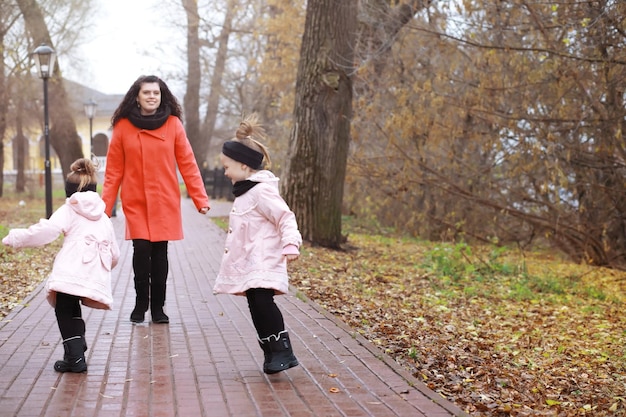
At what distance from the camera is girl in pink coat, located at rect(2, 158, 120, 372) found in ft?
16.8

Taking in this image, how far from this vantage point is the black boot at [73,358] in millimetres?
5219


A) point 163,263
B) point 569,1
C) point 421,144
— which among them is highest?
point 569,1

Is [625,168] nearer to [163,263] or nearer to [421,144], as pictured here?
[421,144]

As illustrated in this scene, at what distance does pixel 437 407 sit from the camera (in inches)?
184

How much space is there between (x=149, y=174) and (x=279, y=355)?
86.4 inches

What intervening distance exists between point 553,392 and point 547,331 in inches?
122

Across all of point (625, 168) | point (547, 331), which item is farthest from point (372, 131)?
point (547, 331)

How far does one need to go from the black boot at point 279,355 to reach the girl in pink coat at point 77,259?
1.06m

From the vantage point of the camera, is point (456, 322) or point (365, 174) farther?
point (365, 174)

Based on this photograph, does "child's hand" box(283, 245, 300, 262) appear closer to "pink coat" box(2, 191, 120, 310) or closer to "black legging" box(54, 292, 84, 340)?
"pink coat" box(2, 191, 120, 310)

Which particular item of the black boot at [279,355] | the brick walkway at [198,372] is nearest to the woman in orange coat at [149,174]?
the brick walkway at [198,372]

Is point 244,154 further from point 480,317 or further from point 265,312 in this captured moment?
point 480,317

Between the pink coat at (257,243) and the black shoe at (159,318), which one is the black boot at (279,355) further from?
the black shoe at (159,318)

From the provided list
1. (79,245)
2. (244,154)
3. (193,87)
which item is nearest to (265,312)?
(244,154)
